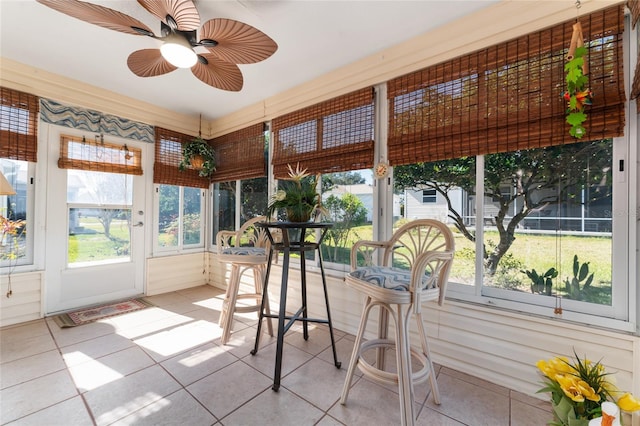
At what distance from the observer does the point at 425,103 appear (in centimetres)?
207

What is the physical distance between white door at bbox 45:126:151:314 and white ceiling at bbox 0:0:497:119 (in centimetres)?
81

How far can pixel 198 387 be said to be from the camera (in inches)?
64.7

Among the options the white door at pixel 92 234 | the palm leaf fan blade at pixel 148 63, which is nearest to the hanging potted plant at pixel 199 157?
the white door at pixel 92 234

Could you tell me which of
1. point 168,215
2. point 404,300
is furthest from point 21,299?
point 404,300

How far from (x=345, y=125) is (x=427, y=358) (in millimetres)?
2060

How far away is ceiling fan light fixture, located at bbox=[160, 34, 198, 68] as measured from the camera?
1.63 metres

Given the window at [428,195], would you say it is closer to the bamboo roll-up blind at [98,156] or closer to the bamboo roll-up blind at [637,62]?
the bamboo roll-up blind at [637,62]

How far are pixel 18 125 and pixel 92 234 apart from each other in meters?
1.29

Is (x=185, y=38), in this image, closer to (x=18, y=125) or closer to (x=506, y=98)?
(x=506, y=98)

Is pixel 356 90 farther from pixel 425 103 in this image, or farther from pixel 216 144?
pixel 216 144

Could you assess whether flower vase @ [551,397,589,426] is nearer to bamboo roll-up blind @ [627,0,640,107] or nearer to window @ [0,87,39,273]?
bamboo roll-up blind @ [627,0,640,107]

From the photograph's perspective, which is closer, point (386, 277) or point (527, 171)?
point (386, 277)

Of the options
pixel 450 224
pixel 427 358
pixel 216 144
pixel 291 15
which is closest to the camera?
pixel 427 358

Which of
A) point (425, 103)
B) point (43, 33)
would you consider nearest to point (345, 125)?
point (425, 103)
